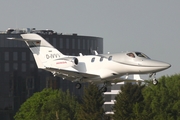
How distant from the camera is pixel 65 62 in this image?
96.8 m

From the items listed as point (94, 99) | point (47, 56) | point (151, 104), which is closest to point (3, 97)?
point (94, 99)

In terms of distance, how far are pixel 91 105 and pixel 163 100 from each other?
530 inches

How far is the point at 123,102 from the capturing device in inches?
6289

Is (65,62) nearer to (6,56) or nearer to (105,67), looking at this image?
(105,67)

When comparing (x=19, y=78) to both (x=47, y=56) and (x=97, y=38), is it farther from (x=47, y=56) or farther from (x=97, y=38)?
(x=47, y=56)

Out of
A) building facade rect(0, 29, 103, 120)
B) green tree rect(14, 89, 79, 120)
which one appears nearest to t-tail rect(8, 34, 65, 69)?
green tree rect(14, 89, 79, 120)

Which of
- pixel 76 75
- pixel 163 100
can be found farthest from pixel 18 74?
pixel 76 75

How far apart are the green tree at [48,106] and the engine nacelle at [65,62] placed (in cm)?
6577

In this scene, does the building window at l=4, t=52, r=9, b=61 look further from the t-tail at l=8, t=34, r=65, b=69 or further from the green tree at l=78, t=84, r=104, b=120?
the t-tail at l=8, t=34, r=65, b=69

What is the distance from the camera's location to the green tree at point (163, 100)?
15912 cm

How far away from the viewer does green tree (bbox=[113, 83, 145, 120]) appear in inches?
6196

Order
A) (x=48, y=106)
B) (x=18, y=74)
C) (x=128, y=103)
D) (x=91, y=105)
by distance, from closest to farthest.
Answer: (x=128, y=103) < (x=91, y=105) < (x=48, y=106) < (x=18, y=74)

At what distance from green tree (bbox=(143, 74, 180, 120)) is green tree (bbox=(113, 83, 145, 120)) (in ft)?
5.03

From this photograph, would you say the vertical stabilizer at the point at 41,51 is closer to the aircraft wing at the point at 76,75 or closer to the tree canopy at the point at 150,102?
the aircraft wing at the point at 76,75
